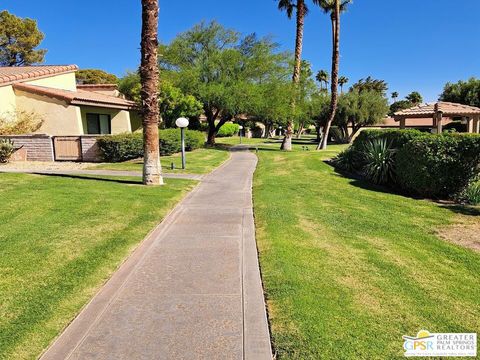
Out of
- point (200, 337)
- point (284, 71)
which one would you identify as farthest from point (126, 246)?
point (284, 71)

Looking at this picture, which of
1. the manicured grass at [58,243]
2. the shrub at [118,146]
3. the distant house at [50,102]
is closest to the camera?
the manicured grass at [58,243]

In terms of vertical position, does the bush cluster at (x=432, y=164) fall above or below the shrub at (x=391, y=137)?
below

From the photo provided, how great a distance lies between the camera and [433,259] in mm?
5973

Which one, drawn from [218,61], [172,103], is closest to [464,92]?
[218,61]

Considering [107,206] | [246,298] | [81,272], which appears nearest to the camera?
[246,298]

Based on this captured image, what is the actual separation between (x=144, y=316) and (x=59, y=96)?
740 inches

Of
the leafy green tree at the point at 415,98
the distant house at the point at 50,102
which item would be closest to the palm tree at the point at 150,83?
the distant house at the point at 50,102

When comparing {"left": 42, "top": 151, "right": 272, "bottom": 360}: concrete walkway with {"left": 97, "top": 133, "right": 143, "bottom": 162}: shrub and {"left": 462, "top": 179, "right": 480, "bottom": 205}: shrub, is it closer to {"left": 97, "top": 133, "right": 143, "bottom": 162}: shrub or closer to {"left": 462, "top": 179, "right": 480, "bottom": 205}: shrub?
{"left": 462, "top": 179, "right": 480, "bottom": 205}: shrub

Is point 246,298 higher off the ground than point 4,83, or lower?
lower

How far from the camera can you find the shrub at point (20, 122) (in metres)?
19.1

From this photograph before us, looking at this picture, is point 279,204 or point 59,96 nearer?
point 279,204

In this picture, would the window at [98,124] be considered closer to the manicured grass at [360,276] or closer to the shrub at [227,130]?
the manicured grass at [360,276]

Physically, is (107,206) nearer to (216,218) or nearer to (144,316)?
(216,218)

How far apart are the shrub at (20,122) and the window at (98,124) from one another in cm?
295
